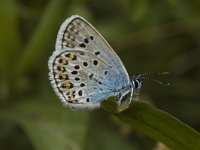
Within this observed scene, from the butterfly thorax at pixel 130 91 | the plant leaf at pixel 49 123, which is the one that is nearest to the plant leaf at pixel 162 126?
the butterfly thorax at pixel 130 91

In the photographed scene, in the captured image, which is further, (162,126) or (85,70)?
(85,70)

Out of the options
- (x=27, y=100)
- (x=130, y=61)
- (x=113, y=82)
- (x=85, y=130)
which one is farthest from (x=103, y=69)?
(x=130, y=61)

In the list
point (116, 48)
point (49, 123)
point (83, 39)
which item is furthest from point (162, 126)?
point (116, 48)

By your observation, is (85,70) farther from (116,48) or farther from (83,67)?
(116,48)

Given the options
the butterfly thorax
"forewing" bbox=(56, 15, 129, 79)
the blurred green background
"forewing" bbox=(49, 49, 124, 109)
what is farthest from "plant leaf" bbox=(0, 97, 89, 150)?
"forewing" bbox=(56, 15, 129, 79)

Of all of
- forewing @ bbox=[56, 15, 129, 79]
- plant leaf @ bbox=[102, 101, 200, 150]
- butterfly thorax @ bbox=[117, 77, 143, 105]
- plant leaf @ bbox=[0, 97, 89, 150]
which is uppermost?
forewing @ bbox=[56, 15, 129, 79]

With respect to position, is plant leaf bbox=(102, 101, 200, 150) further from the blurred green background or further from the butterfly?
the blurred green background
